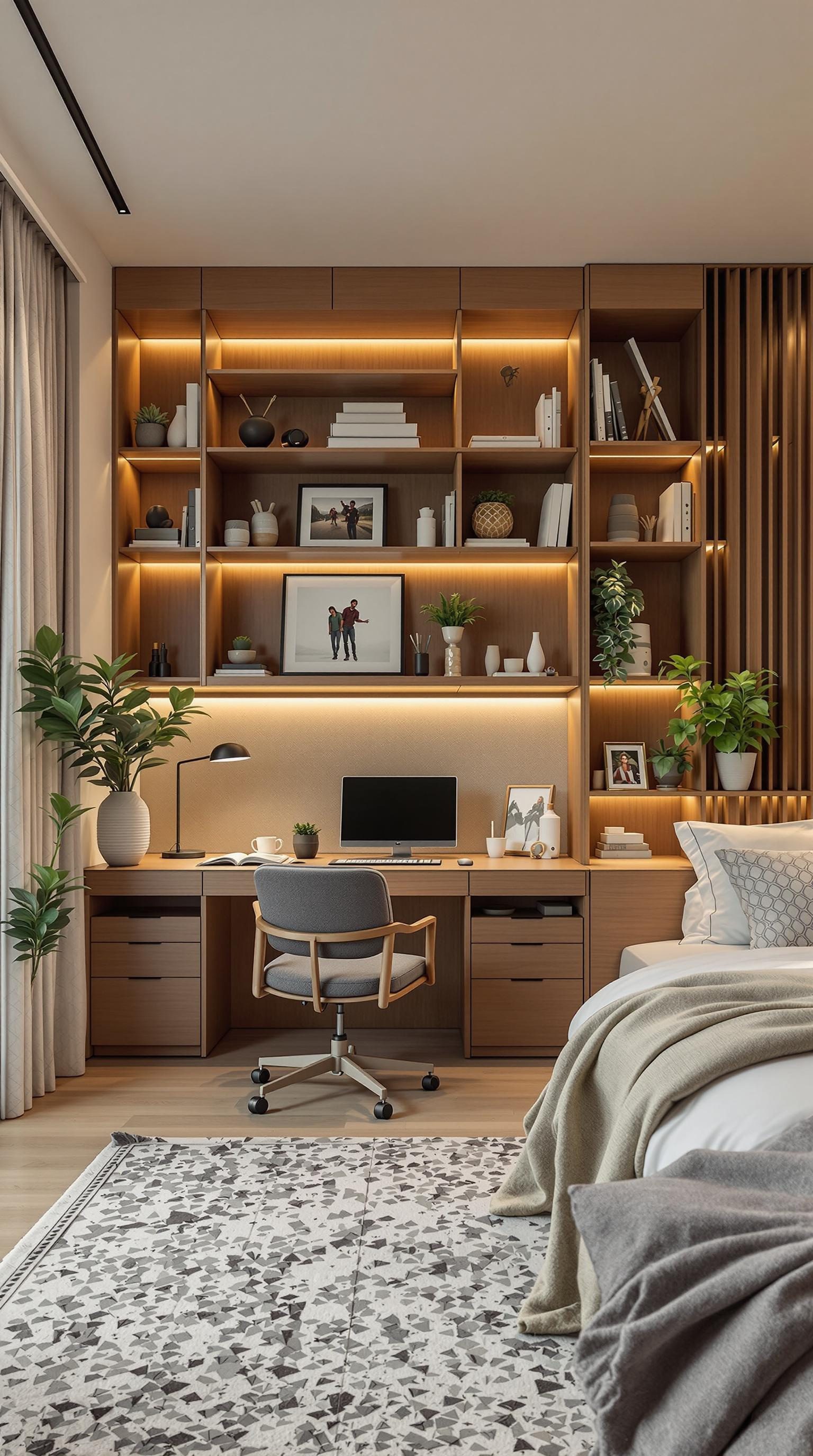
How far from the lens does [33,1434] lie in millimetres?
1834

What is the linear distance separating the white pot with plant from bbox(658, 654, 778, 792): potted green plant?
875 mm

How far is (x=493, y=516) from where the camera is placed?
4434 mm

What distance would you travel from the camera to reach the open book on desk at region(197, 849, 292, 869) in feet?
13.6

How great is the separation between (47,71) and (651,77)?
5.76 feet

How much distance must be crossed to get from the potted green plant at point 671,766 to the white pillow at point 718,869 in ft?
1.04

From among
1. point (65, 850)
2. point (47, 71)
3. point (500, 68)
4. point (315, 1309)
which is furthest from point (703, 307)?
point (315, 1309)

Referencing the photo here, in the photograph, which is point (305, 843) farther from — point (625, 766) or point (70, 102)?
point (70, 102)

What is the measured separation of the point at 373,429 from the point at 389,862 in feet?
5.93

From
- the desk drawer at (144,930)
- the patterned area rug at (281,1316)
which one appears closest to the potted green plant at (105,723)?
the desk drawer at (144,930)

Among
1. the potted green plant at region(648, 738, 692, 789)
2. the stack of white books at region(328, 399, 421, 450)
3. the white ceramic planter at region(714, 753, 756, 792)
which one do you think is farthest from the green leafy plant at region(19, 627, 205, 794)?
the white ceramic planter at region(714, 753, 756, 792)

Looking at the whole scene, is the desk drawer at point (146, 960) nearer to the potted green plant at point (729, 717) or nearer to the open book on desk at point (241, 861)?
the open book on desk at point (241, 861)

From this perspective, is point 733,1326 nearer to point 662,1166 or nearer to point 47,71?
point 662,1166

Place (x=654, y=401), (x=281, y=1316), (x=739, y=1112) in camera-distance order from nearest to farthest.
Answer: (x=739, y=1112) → (x=281, y=1316) → (x=654, y=401)

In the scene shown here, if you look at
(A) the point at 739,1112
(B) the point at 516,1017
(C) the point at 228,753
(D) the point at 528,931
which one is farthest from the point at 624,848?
(A) the point at 739,1112
